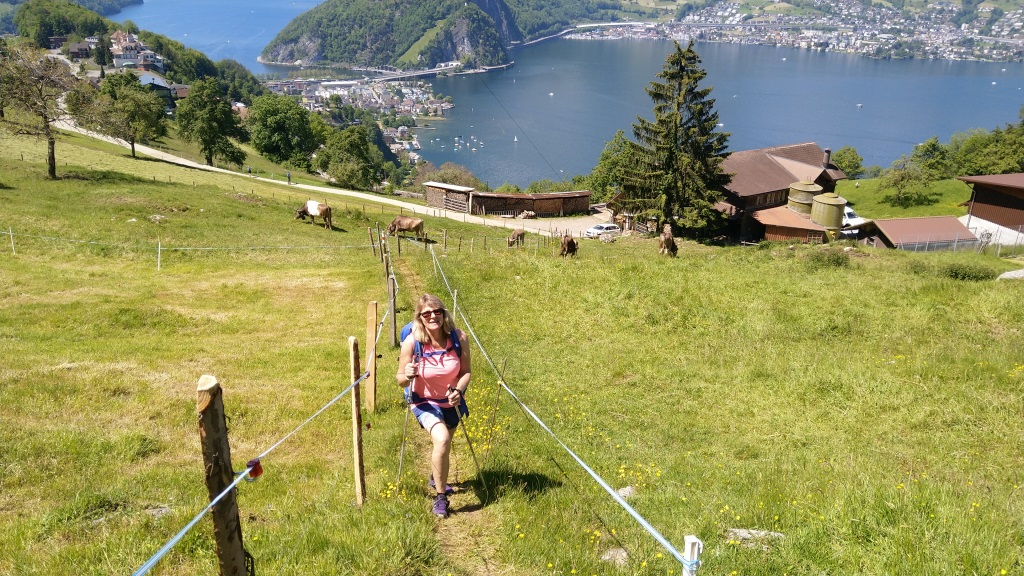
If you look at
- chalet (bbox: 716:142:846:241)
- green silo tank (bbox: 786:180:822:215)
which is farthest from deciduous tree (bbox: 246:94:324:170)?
green silo tank (bbox: 786:180:822:215)

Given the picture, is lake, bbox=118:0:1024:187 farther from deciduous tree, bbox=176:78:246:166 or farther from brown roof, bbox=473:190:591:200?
brown roof, bbox=473:190:591:200

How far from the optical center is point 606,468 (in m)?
8.07

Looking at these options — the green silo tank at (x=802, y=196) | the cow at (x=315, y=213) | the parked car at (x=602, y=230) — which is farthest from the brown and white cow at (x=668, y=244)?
the green silo tank at (x=802, y=196)

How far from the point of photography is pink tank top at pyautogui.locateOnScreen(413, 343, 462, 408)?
6.29 m

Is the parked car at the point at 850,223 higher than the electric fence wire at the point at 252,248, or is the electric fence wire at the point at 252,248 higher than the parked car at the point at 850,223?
the parked car at the point at 850,223

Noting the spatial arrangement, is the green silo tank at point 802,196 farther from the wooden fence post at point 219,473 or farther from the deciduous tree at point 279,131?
the deciduous tree at point 279,131

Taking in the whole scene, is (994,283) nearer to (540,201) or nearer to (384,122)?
(540,201)

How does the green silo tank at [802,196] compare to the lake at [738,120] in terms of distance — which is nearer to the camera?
the green silo tank at [802,196]

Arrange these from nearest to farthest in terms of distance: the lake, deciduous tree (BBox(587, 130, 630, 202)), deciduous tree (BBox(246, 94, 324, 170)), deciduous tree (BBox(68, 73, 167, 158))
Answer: deciduous tree (BBox(68, 73, 167, 158))
deciduous tree (BBox(587, 130, 630, 202))
deciduous tree (BBox(246, 94, 324, 170))
the lake

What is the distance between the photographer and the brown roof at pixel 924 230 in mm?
42344

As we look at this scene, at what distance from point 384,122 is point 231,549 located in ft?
619

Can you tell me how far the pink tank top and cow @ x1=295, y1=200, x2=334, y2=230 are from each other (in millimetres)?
27091

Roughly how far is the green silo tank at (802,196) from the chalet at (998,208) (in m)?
10.5

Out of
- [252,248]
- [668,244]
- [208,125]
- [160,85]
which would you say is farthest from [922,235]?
[160,85]
